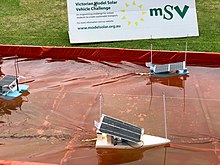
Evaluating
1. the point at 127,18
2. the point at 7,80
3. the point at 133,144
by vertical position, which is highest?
the point at 127,18

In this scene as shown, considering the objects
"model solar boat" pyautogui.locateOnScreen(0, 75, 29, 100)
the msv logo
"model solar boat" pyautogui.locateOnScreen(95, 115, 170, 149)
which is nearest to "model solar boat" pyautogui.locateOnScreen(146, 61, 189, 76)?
the msv logo

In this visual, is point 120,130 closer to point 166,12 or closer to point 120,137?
point 120,137

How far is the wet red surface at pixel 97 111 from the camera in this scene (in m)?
4.42

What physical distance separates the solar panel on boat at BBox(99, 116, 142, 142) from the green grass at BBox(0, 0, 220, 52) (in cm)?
298

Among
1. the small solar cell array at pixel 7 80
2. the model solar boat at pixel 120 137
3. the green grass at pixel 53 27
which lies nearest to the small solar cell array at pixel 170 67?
the green grass at pixel 53 27

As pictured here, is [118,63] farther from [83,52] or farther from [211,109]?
[211,109]

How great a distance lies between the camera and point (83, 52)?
690 cm

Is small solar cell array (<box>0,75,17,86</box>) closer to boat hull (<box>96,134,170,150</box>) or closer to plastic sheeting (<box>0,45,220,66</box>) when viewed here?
plastic sheeting (<box>0,45,220,66</box>)

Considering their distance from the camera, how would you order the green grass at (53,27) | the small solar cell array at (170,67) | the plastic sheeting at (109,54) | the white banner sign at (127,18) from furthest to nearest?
1. the white banner sign at (127,18)
2. the green grass at (53,27)
3. the plastic sheeting at (109,54)
4. the small solar cell array at (170,67)

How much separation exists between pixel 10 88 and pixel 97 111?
124 cm

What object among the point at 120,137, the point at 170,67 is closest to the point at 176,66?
the point at 170,67

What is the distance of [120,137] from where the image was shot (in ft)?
14.1

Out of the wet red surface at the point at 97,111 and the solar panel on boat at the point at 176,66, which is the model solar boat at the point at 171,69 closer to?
the solar panel on boat at the point at 176,66

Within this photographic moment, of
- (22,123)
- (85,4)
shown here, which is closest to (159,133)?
(22,123)
